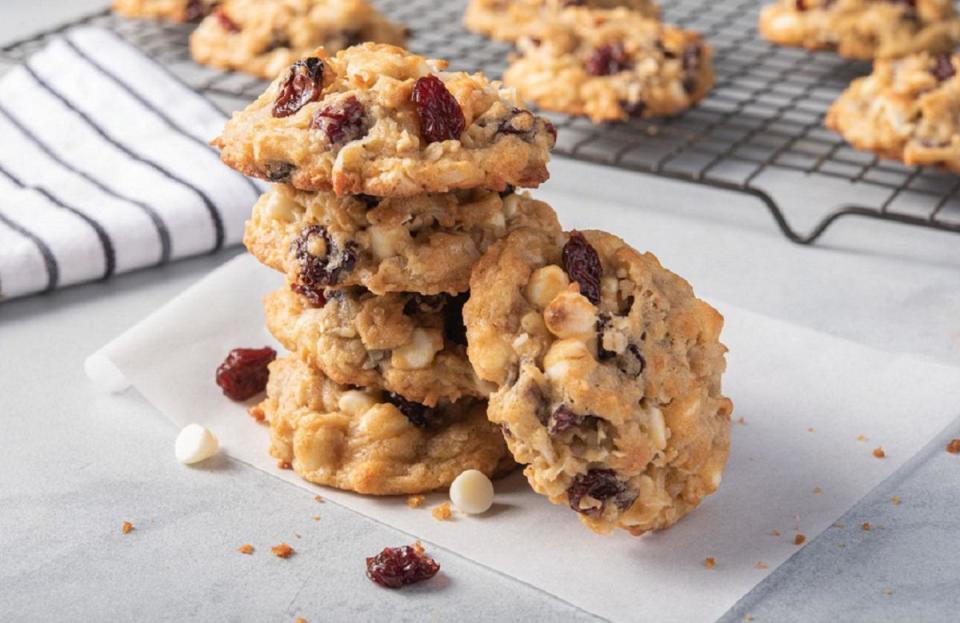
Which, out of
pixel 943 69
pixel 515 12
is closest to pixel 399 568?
pixel 943 69

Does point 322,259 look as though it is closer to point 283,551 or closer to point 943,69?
point 283,551

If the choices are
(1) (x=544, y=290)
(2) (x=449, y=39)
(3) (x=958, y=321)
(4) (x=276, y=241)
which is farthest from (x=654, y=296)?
(2) (x=449, y=39)

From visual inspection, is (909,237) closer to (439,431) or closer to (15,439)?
(439,431)

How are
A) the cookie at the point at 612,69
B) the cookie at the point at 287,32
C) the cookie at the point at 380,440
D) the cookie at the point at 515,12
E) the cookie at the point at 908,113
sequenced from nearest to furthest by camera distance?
the cookie at the point at 380,440, the cookie at the point at 908,113, the cookie at the point at 612,69, the cookie at the point at 287,32, the cookie at the point at 515,12

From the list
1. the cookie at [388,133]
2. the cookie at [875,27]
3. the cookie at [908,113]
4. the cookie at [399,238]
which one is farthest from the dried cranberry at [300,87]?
the cookie at [875,27]

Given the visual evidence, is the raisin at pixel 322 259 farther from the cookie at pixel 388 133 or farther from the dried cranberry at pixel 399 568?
the dried cranberry at pixel 399 568

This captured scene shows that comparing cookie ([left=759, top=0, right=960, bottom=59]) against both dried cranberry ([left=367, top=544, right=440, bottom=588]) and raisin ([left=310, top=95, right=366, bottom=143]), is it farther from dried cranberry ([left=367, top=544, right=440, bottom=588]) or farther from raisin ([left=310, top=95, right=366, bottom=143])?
dried cranberry ([left=367, top=544, right=440, bottom=588])

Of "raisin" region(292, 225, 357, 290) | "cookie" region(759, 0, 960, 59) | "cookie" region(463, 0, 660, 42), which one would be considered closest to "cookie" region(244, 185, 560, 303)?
"raisin" region(292, 225, 357, 290)
